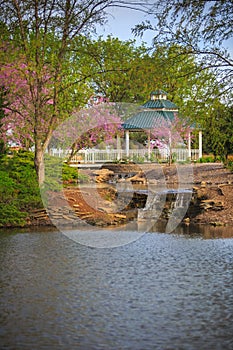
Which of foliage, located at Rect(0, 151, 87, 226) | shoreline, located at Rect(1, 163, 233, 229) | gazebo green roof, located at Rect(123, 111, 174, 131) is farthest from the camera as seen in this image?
gazebo green roof, located at Rect(123, 111, 174, 131)

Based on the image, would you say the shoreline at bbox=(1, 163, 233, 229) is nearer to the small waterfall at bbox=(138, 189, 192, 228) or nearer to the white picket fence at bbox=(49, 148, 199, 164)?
the small waterfall at bbox=(138, 189, 192, 228)

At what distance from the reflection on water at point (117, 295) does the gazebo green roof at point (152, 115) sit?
20.0 metres

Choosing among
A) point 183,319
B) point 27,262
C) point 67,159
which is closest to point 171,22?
point 27,262

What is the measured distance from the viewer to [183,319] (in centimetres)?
632

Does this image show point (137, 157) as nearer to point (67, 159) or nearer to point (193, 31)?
point (67, 159)

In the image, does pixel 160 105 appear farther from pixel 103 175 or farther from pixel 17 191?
pixel 17 191

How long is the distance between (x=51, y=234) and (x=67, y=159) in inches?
462

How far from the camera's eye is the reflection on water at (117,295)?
5.72 meters

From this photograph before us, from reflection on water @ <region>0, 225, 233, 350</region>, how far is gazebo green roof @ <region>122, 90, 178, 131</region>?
20.0 m

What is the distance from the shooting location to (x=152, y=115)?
32.4 metres

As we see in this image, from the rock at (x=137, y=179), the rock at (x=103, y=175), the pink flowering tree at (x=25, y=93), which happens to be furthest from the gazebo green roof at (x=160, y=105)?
the pink flowering tree at (x=25, y=93)

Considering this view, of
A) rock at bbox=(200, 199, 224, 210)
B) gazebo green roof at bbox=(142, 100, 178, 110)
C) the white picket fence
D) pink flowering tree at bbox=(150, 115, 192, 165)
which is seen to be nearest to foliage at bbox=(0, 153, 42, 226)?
rock at bbox=(200, 199, 224, 210)

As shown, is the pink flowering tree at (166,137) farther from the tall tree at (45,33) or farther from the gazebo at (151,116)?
the tall tree at (45,33)

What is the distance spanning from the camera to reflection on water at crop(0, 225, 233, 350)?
5.72 metres
